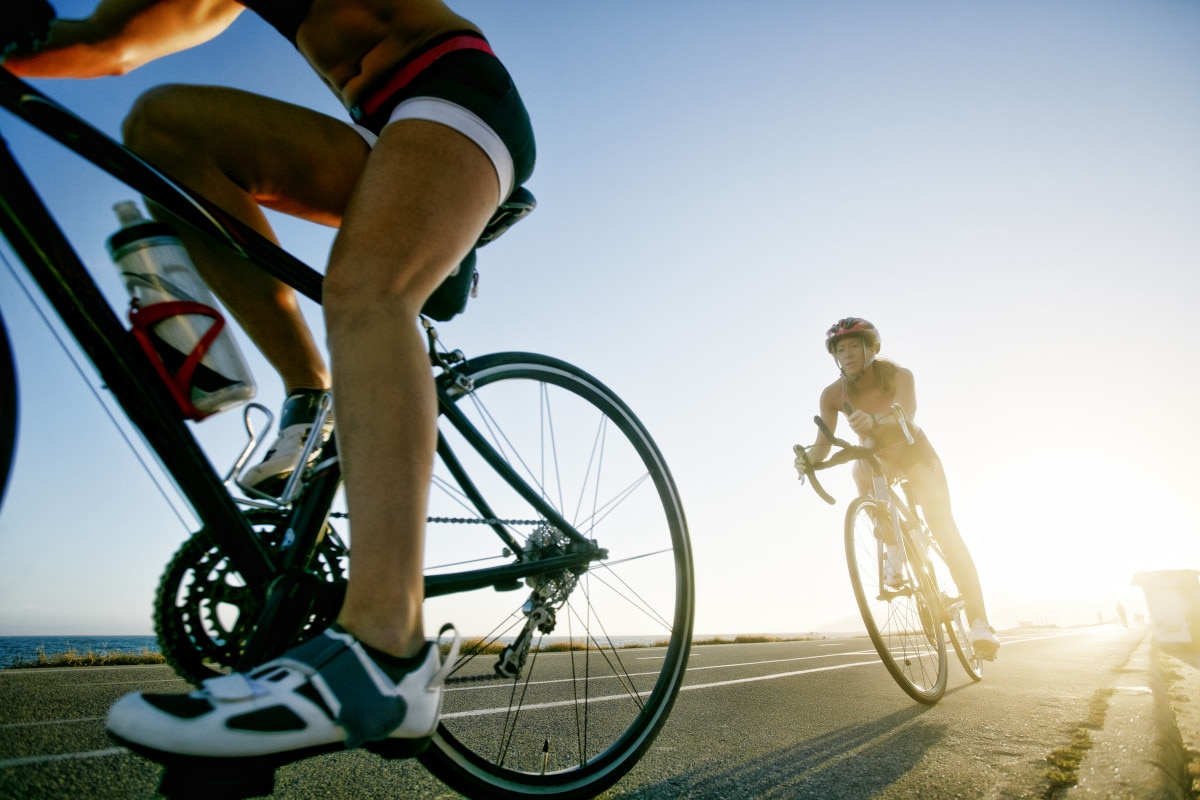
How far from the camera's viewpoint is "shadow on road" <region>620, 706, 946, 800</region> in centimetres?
158

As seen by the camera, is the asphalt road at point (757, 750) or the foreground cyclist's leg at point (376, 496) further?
the asphalt road at point (757, 750)

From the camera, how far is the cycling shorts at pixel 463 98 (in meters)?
1.21

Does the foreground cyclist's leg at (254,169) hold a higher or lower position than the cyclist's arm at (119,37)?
lower

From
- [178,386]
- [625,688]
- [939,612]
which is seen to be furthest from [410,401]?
[939,612]

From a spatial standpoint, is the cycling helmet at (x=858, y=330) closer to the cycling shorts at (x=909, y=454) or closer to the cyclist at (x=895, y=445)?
the cyclist at (x=895, y=445)

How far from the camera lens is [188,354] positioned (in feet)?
3.62

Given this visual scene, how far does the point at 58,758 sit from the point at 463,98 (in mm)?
2070

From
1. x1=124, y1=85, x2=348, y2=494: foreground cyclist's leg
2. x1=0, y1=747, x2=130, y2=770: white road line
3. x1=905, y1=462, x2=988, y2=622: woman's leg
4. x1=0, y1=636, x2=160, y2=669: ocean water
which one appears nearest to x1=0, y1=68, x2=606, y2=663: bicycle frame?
x1=124, y1=85, x2=348, y2=494: foreground cyclist's leg

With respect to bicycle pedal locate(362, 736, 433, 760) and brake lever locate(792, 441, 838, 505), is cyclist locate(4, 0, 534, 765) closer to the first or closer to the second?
bicycle pedal locate(362, 736, 433, 760)

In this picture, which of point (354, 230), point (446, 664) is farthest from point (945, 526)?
point (354, 230)

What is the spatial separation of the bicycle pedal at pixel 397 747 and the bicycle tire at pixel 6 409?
2.66ft

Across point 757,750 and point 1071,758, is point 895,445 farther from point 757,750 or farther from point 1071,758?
point 757,750

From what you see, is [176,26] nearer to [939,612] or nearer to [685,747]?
[685,747]

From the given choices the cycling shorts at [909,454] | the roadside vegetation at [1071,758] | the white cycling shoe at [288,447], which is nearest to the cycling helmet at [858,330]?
the cycling shorts at [909,454]
